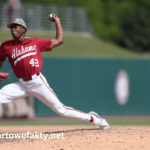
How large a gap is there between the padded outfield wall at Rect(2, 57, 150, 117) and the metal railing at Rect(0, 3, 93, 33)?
26.2ft

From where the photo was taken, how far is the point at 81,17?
24.8 m

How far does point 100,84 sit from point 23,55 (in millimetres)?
9619

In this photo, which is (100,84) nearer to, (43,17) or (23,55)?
(43,17)

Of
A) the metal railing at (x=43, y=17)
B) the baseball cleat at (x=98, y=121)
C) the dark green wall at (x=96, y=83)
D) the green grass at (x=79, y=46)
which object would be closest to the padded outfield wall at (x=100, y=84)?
the dark green wall at (x=96, y=83)

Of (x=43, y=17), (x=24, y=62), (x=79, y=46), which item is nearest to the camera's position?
(x=24, y=62)

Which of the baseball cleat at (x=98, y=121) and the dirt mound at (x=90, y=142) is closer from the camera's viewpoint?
the dirt mound at (x=90, y=142)

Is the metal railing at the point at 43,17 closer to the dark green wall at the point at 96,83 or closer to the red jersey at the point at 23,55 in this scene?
the dark green wall at the point at 96,83

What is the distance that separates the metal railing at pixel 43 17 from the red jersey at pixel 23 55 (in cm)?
1602

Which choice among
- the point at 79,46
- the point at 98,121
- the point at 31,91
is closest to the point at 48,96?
the point at 31,91

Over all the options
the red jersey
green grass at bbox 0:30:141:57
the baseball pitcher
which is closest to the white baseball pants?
the baseball pitcher

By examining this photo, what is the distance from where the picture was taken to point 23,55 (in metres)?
6.90

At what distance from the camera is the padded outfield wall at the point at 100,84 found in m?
15.7

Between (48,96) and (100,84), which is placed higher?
(100,84)

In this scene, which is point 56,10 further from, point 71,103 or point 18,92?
point 18,92
